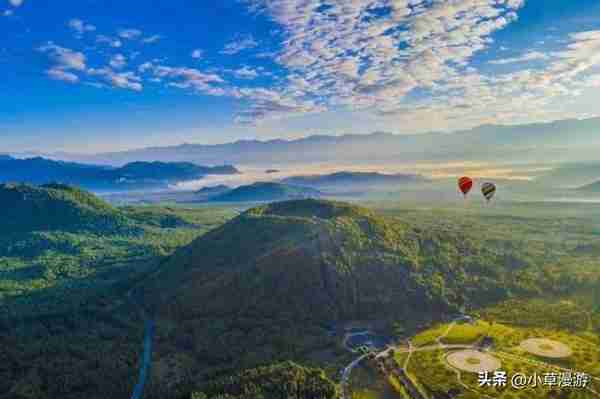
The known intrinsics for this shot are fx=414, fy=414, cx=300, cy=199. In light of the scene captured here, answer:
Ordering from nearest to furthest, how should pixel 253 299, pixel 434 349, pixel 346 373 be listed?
pixel 346 373
pixel 434 349
pixel 253 299

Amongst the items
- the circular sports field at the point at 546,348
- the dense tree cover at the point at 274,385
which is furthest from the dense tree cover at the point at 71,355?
the circular sports field at the point at 546,348

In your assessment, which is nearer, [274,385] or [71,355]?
[274,385]

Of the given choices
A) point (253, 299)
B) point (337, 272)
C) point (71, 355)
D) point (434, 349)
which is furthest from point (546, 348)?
point (71, 355)

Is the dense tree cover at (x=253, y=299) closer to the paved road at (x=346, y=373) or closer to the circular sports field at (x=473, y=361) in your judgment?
the paved road at (x=346, y=373)

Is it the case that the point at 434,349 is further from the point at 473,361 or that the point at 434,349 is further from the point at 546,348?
the point at 546,348

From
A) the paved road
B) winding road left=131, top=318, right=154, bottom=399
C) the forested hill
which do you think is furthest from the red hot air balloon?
A: winding road left=131, top=318, right=154, bottom=399

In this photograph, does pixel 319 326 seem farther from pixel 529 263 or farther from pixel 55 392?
pixel 529 263
